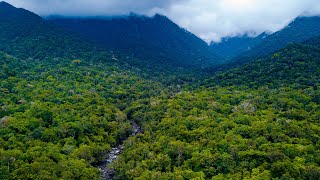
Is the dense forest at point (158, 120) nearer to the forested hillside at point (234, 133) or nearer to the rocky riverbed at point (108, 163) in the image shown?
the forested hillside at point (234, 133)

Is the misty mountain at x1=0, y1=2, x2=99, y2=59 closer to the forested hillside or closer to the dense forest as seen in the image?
the dense forest

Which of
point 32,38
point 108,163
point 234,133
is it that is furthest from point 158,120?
point 32,38

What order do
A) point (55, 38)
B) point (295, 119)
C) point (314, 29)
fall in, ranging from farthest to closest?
point (314, 29), point (55, 38), point (295, 119)

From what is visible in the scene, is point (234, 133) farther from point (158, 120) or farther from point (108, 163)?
point (108, 163)

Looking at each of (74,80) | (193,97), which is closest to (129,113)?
(193,97)

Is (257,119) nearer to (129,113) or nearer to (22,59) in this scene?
(129,113)

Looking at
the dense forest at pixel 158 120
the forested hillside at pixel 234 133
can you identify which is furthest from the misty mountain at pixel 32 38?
the forested hillside at pixel 234 133

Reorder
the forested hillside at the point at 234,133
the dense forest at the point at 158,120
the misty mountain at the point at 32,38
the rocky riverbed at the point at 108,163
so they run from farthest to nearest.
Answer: the misty mountain at the point at 32,38 → the rocky riverbed at the point at 108,163 → the dense forest at the point at 158,120 → the forested hillside at the point at 234,133

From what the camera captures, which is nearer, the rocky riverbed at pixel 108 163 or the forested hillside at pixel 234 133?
the forested hillside at pixel 234 133

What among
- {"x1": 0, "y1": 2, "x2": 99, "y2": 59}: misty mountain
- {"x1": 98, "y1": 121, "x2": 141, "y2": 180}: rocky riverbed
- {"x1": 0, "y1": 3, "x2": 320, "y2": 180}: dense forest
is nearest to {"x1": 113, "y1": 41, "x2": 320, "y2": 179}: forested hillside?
{"x1": 0, "y1": 3, "x2": 320, "y2": 180}: dense forest
